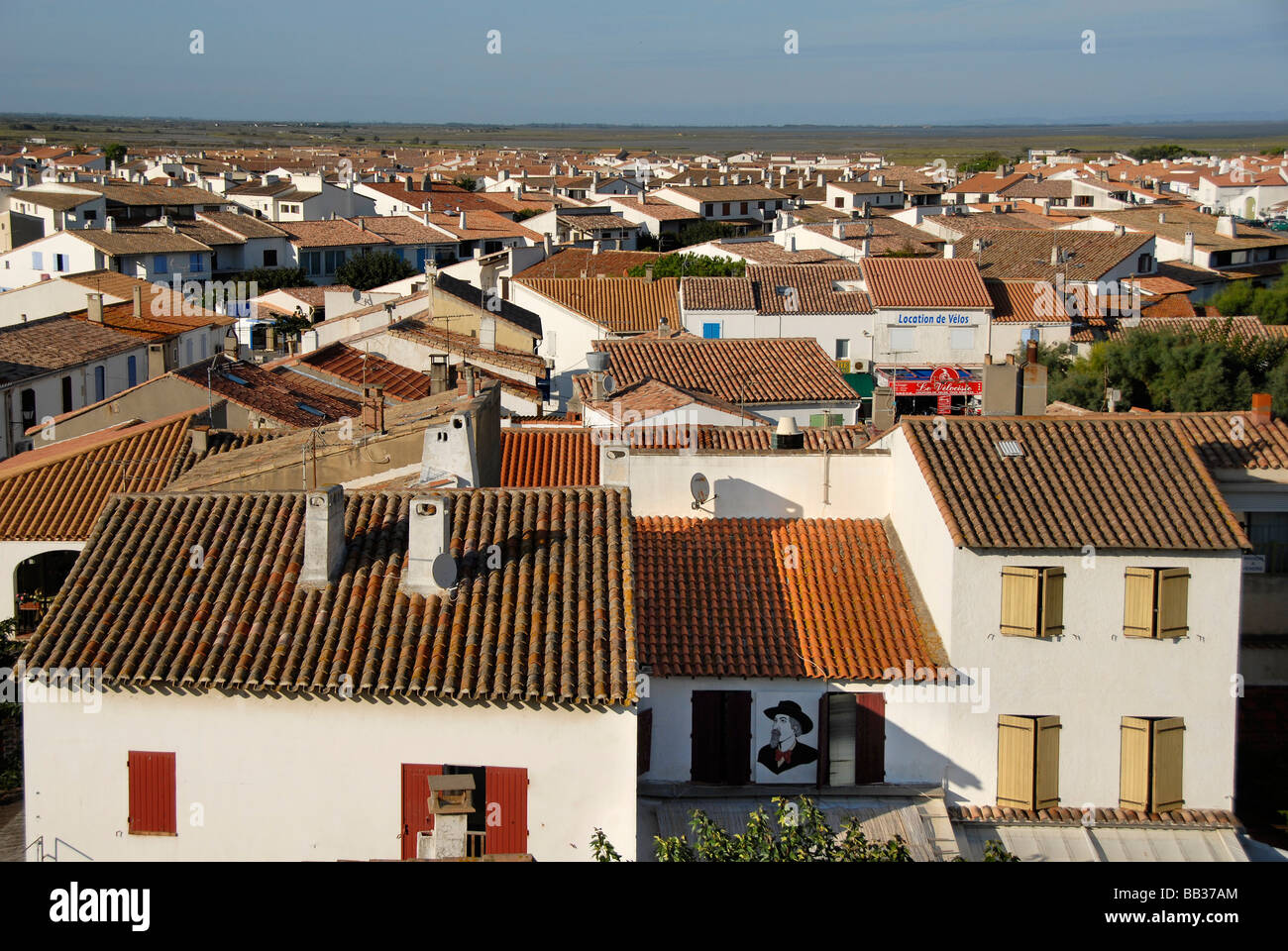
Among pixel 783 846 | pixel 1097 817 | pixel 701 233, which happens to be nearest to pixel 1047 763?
pixel 1097 817

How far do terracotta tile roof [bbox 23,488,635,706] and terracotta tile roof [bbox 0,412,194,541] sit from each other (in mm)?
7173

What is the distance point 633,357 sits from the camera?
31219mm

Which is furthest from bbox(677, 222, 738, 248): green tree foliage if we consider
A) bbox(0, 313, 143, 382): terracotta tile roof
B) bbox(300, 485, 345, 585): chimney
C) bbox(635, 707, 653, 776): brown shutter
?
bbox(300, 485, 345, 585): chimney

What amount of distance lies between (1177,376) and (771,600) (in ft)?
67.0

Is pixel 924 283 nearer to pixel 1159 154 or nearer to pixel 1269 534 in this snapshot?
pixel 1269 534

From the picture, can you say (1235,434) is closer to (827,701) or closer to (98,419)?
(827,701)

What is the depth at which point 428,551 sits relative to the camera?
12477mm

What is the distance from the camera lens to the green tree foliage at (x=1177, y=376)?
104ft

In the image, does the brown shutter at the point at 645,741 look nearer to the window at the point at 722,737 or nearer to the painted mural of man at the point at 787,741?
the window at the point at 722,737

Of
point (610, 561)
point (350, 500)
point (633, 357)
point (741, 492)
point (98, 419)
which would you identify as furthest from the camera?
point (633, 357)

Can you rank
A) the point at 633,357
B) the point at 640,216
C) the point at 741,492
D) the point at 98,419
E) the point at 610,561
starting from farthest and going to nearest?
the point at 640,216 → the point at 633,357 → the point at 98,419 → the point at 741,492 → the point at 610,561
